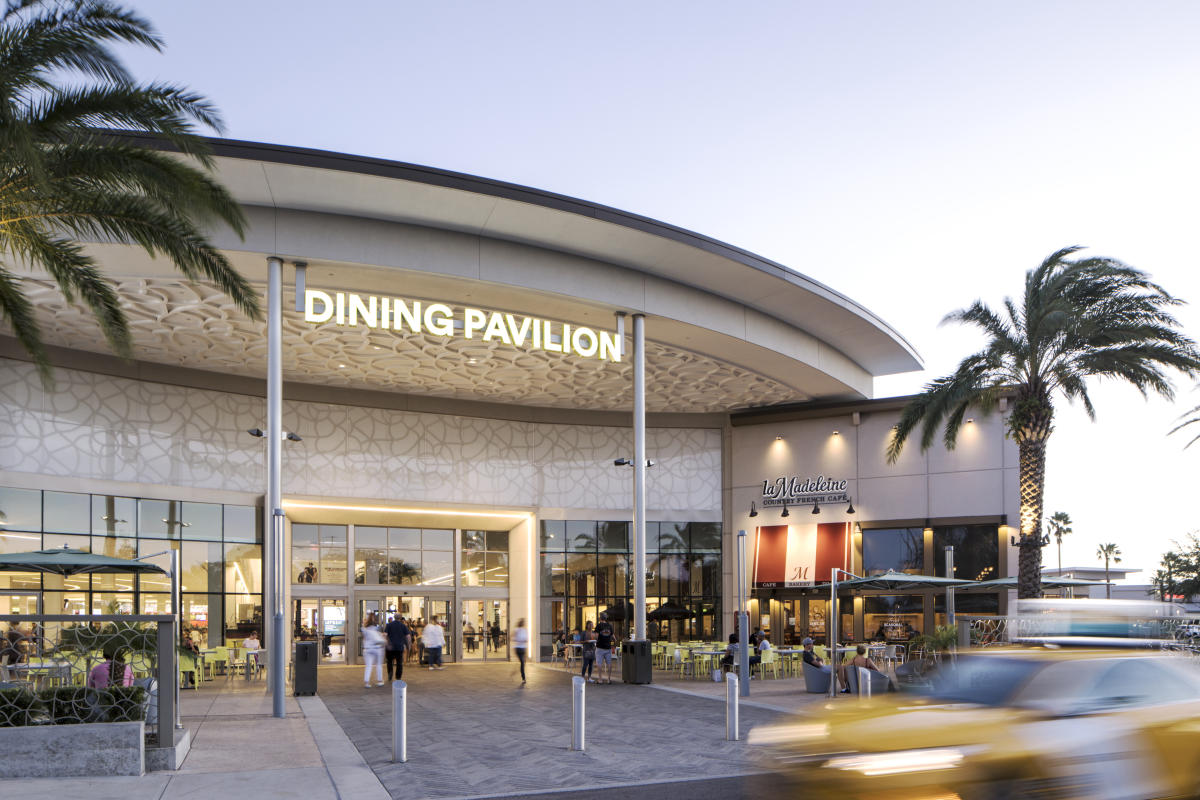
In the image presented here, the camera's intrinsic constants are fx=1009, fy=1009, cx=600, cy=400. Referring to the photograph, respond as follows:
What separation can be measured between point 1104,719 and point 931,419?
19788mm

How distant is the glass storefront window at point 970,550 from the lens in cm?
3109

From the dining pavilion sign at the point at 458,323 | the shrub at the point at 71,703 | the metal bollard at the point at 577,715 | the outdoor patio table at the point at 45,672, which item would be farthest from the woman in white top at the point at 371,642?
the shrub at the point at 71,703

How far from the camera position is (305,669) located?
20.5m

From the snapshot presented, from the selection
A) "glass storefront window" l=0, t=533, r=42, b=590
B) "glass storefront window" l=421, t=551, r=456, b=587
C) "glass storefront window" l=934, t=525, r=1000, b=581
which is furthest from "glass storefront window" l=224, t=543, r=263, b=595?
"glass storefront window" l=934, t=525, r=1000, b=581

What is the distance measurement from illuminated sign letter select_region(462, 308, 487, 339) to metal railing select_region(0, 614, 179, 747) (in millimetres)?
11585

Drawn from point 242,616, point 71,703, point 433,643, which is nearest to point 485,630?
point 433,643

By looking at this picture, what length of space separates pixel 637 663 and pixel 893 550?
501 inches

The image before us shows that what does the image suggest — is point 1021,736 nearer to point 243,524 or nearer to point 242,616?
point 243,524

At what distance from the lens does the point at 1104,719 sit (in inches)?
289

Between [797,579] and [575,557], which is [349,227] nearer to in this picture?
[575,557]

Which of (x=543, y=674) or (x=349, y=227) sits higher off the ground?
(x=349, y=227)

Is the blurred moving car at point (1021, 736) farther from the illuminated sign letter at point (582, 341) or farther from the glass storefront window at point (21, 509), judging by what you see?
the glass storefront window at point (21, 509)

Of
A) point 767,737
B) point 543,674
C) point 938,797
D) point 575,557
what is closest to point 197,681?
point 543,674

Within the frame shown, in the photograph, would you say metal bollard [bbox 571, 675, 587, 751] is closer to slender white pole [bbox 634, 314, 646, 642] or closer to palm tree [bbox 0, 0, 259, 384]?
palm tree [bbox 0, 0, 259, 384]
